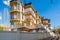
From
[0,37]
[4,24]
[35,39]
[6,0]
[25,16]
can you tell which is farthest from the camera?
[25,16]

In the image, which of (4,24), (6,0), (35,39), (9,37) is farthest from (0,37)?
(6,0)

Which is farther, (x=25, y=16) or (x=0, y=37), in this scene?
(x=25, y=16)

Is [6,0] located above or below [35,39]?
above

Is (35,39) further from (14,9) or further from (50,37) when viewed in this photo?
(14,9)

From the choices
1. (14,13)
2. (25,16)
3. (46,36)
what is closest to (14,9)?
(14,13)

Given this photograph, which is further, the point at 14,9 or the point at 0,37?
the point at 14,9

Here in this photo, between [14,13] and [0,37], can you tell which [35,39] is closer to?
[0,37]

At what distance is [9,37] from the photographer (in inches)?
532

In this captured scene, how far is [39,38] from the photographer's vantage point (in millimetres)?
14633

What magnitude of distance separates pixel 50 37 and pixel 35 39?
1.51 m

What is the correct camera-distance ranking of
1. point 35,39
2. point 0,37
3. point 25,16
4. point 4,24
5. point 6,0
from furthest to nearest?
point 25,16
point 6,0
point 4,24
point 35,39
point 0,37

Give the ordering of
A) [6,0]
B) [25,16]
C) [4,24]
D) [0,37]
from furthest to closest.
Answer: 1. [25,16]
2. [6,0]
3. [4,24]
4. [0,37]

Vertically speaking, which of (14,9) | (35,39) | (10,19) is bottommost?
(35,39)

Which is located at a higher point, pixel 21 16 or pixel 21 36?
pixel 21 16
